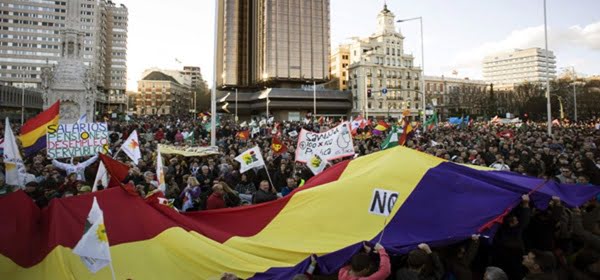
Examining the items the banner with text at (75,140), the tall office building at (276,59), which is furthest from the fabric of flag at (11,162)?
the tall office building at (276,59)

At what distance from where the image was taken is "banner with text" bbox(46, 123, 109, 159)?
1156cm

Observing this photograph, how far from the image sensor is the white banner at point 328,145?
12.0 m

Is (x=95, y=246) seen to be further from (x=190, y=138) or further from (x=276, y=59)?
(x=276, y=59)

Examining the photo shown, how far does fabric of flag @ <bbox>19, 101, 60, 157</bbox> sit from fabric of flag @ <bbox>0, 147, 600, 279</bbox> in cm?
665

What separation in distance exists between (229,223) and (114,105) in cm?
12770

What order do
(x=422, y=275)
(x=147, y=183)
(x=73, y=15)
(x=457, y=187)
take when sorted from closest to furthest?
(x=422, y=275) < (x=457, y=187) < (x=147, y=183) < (x=73, y=15)

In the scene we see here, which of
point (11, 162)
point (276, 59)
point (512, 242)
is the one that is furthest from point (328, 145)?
point (276, 59)

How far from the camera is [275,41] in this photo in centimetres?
8219

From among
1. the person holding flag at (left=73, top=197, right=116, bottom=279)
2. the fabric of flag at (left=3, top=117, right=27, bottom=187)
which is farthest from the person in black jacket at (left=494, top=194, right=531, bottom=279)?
the fabric of flag at (left=3, top=117, right=27, bottom=187)

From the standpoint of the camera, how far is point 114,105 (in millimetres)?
121188

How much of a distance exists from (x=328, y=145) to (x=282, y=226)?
20.6 feet

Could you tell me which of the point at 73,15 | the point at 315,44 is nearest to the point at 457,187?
the point at 73,15

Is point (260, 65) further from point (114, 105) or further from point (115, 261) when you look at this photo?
point (115, 261)

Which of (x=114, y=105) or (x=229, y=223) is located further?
(x=114, y=105)
